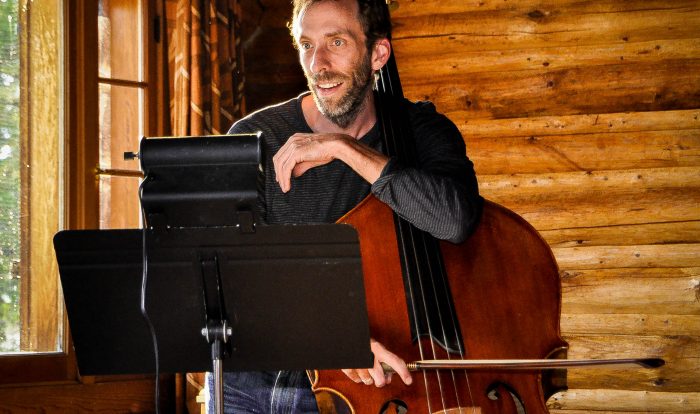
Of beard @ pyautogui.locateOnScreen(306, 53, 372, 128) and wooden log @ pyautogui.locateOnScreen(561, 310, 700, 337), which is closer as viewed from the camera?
beard @ pyautogui.locateOnScreen(306, 53, 372, 128)

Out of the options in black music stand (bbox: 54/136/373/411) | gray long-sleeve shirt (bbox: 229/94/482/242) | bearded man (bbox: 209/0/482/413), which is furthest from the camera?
gray long-sleeve shirt (bbox: 229/94/482/242)

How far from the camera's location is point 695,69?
3.59 metres

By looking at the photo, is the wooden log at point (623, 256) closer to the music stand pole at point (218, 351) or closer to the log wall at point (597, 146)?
the log wall at point (597, 146)

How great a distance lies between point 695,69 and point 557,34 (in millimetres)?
611

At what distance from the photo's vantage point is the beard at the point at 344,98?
5.86 ft

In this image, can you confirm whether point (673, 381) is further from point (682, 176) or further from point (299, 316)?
point (299, 316)

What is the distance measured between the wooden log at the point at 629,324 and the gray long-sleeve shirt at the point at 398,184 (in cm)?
194

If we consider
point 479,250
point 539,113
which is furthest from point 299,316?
point 539,113

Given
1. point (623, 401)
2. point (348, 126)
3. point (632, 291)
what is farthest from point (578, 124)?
point (348, 126)

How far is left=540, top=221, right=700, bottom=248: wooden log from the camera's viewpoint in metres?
3.54

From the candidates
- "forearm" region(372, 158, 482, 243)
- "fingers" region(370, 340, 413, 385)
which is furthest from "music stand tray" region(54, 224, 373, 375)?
"forearm" region(372, 158, 482, 243)

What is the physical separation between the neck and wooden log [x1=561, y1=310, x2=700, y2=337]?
197cm

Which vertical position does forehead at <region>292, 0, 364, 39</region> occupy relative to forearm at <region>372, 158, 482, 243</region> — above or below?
above

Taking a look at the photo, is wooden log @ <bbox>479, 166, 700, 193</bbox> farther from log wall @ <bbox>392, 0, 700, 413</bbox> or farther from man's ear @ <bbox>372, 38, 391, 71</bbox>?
man's ear @ <bbox>372, 38, 391, 71</bbox>
